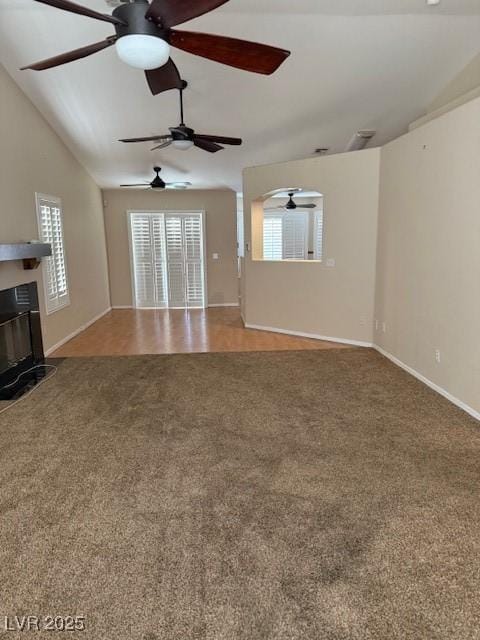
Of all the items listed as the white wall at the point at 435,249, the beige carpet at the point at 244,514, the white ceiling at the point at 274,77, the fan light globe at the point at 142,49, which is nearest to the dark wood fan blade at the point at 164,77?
the fan light globe at the point at 142,49

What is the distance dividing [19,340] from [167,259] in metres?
4.82

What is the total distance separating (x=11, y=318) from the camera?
4.16 meters

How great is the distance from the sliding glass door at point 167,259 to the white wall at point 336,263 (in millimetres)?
2579

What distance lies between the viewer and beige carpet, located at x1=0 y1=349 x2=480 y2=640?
5.06 ft

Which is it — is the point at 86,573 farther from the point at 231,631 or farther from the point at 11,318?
the point at 11,318

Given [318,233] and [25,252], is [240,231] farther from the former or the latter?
[25,252]

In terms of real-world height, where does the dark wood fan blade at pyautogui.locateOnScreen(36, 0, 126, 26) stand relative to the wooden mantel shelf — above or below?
above

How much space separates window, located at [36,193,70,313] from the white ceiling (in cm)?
115

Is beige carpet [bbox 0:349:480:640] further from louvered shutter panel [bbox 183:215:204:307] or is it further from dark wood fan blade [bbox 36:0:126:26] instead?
louvered shutter panel [bbox 183:215:204:307]

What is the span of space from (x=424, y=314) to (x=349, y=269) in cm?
160

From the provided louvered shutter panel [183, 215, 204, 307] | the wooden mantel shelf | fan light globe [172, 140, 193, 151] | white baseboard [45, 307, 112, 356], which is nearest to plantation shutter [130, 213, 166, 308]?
louvered shutter panel [183, 215, 204, 307]

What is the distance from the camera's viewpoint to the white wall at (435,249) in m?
3.23

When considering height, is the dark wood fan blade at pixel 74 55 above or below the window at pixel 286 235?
above

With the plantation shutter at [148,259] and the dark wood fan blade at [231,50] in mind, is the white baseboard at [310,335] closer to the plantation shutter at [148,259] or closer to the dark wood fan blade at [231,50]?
the plantation shutter at [148,259]
